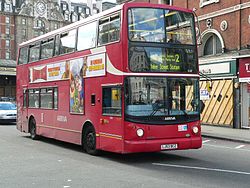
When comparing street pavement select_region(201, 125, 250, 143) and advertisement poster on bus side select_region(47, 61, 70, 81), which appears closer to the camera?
advertisement poster on bus side select_region(47, 61, 70, 81)

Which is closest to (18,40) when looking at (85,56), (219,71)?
(219,71)

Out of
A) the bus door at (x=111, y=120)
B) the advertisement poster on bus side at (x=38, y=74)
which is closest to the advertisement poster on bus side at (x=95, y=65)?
the bus door at (x=111, y=120)

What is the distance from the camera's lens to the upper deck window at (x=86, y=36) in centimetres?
1206

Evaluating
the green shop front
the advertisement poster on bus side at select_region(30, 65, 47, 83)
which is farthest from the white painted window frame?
the advertisement poster on bus side at select_region(30, 65, 47, 83)

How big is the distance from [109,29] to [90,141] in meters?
3.25

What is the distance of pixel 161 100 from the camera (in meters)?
10.7

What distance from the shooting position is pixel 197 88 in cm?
1130

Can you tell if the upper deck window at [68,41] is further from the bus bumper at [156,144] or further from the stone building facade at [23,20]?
the stone building facade at [23,20]

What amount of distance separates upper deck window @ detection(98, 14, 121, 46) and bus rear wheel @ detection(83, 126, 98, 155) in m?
2.52

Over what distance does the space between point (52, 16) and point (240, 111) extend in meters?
96.8

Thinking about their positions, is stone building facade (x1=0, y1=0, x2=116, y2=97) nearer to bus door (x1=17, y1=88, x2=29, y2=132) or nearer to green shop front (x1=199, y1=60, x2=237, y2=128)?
green shop front (x1=199, y1=60, x2=237, y2=128)

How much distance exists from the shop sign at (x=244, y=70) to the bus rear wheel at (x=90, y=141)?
10.8 meters

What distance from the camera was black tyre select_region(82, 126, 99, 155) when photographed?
1191cm

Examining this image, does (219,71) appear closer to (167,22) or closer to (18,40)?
(167,22)
